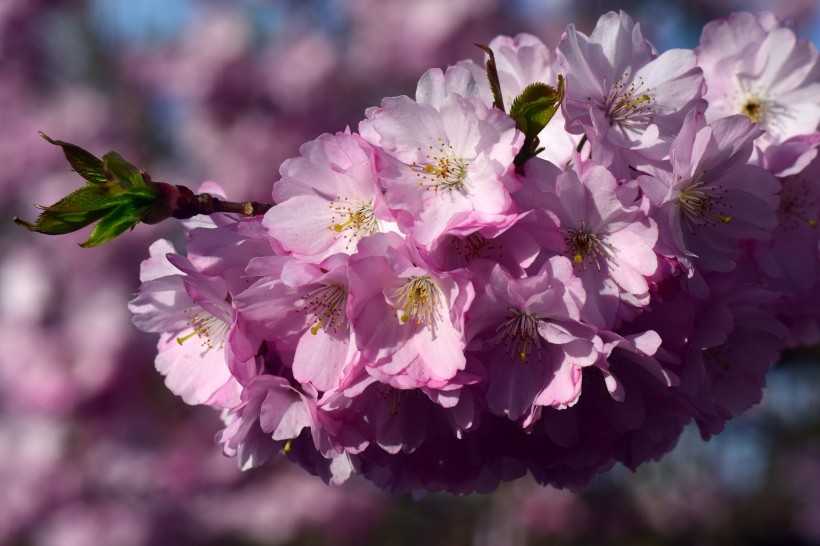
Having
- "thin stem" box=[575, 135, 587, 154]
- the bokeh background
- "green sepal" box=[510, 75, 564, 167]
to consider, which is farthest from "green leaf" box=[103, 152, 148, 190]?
the bokeh background

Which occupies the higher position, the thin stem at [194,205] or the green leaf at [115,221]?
the green leaf at [115,221]

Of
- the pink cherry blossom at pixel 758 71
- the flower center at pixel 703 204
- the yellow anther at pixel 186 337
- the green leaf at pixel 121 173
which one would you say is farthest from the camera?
the pink cherry blossom at pixel 758 71

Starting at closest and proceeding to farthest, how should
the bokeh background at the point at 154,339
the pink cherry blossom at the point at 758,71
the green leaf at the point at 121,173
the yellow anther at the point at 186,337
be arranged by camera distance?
the green leaf at the point at 121,173 → the yellow anther at the point at 186,337 → the pink cherry blossom at the point at 758,71 → the bokeh background at the point at 154,339

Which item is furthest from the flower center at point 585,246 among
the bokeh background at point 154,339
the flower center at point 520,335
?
the bokeh background at point 154,339

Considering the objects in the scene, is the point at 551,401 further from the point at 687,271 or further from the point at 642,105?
the point at 642,105

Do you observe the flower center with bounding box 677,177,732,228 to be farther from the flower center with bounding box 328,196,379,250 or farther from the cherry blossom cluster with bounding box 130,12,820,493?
the flower center with bounding box 328,196,379,250

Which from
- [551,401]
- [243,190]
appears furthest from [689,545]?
[551,401]

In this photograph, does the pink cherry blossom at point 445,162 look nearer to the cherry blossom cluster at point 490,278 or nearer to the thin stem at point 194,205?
the cherry blossom cluster at point 490,278

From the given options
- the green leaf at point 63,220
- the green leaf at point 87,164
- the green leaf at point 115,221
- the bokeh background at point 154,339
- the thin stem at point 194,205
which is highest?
the green leaf at point 87,164
